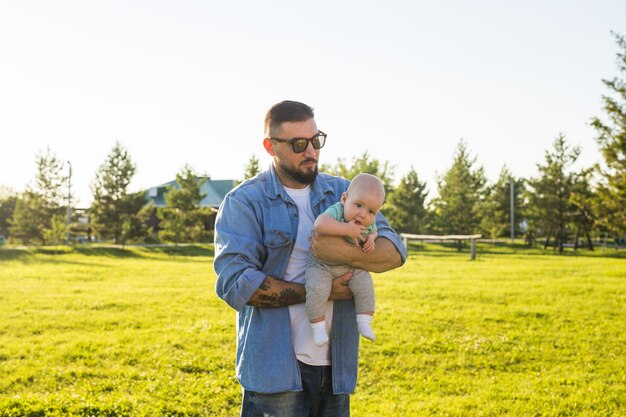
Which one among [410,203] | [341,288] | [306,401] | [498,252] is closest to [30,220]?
[410,203]

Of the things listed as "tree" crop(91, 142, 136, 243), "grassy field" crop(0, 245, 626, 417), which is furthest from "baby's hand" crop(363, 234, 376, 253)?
"tree" crop(91, 142, 136, 243)

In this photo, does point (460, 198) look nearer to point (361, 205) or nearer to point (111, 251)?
point (111, 251)

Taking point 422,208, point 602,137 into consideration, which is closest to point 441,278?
point 602,137

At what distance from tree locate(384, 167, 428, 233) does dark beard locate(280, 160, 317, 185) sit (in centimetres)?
4839

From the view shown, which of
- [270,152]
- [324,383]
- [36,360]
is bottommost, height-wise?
[36,360]

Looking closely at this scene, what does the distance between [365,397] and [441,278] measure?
13513 mm

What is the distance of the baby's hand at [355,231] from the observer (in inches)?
124

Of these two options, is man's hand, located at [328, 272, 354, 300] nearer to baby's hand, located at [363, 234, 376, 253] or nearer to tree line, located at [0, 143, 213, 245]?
baby's hand, located at [363, 234, 376, 253]

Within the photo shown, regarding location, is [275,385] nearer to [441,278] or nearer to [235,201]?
[235,201]

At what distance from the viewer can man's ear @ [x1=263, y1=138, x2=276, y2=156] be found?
3389 mm

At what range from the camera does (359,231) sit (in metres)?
3.21

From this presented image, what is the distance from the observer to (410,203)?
Result: 52125mm

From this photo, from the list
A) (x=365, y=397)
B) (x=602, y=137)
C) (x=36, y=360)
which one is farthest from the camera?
(x=602, y=137)

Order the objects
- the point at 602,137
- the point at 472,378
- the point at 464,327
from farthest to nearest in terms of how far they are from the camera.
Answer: the point at 602,137 → the point at 464,327 → the point at 472,378
